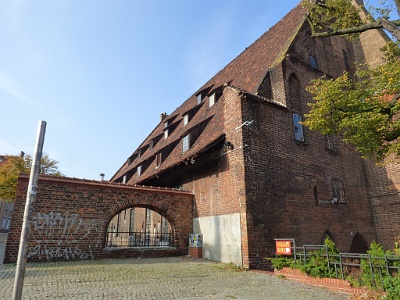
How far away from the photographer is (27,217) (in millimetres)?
2910

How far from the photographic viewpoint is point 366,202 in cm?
1386

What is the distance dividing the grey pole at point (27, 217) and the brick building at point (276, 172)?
7.42 meters

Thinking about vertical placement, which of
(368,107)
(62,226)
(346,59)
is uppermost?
(346,59)

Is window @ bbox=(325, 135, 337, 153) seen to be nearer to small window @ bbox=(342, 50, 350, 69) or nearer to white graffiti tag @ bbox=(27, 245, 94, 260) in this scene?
small window @ bbox=(342, 50, 350, 69)

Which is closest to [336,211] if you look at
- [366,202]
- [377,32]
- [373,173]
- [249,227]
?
[366,202]

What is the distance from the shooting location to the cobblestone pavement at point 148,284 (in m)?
5.50

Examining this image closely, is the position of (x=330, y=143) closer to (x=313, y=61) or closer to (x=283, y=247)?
(x=313, y=61)

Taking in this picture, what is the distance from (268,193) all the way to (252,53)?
11504mm

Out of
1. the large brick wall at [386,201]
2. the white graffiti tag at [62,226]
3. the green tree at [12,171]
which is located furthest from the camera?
the green tree at [12,171]

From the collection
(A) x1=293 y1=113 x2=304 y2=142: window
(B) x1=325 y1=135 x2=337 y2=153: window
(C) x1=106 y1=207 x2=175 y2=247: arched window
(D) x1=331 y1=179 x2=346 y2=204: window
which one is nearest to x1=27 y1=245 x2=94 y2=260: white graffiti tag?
(C) x1=106 y1=207 x2=175 y2=247: arched window

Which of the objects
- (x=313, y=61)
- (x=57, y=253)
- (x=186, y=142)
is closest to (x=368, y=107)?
(x=313, y=61)

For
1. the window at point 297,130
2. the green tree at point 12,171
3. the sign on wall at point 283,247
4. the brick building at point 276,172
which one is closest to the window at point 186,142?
the brick building at point 276,172

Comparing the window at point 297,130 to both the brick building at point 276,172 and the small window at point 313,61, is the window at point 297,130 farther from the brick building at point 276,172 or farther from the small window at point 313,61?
the small window at point 313,61

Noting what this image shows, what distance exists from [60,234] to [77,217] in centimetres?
80
